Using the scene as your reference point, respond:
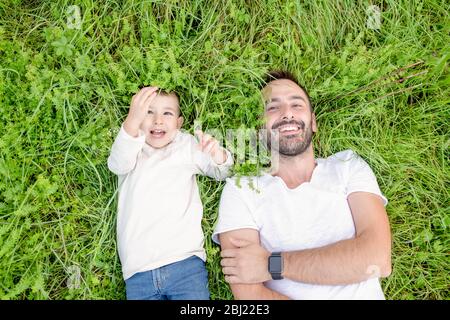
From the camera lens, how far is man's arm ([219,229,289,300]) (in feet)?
9.23

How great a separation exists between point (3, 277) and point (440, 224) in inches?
124

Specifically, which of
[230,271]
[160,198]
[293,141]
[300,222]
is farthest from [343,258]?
[160,198]

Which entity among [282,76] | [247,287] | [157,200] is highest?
[282,76]

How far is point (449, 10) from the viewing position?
3.59 m

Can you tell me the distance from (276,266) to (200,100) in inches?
51.9

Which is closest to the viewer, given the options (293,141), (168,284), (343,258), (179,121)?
(343,258)

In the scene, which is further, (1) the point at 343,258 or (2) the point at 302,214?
(2) the point at 302,214

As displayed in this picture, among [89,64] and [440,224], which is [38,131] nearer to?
[89,64]

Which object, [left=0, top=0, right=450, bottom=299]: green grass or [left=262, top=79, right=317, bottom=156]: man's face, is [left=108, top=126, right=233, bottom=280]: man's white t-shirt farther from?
[left=262, top=79, right=317, bottom=156]: man's face

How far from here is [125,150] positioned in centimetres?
286

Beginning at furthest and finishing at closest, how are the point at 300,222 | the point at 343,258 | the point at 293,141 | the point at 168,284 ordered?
the point at 293,141
the point at 300,222
the point at 168,284
the point at 343,258

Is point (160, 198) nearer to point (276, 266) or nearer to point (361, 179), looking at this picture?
point (276, 266)

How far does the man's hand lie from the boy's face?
2.74 ft

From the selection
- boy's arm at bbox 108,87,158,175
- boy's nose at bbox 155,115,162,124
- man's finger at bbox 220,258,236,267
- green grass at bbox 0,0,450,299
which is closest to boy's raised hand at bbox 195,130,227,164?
green grass at bbox 0,0,450,299
